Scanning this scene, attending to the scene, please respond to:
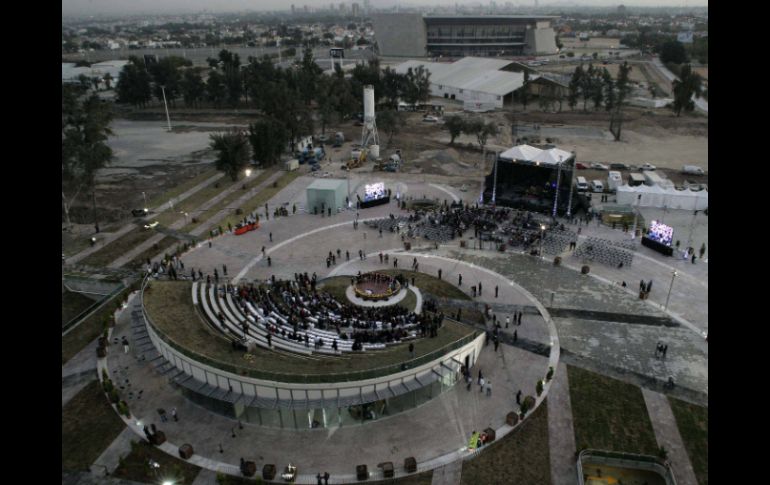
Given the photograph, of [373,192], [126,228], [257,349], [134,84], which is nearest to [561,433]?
[257,349]

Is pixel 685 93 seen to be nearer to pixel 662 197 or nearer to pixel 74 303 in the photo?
pixel 662 197

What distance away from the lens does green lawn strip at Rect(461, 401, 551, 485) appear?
2683cm

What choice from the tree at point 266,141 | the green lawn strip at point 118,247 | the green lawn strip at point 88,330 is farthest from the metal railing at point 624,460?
the tree at point 266,141

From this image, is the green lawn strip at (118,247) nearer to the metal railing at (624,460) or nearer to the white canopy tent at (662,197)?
the metal railing at (624,460)

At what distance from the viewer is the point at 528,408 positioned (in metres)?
31.1

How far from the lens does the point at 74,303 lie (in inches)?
1913

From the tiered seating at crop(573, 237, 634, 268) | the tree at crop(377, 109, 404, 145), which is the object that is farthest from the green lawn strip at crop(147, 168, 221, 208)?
the tiered seating at crop(573, 237, 634, 268)

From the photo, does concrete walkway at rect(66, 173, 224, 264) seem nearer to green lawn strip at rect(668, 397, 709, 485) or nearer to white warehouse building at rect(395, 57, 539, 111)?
green lawn strip at rect(668, 397, 709, 485)

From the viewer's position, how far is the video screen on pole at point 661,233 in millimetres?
51531

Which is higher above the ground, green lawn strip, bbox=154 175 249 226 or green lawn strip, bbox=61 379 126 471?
green lawn strip, bbox=154 175 249 226

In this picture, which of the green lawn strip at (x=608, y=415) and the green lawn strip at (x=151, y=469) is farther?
the green lawn strip at (x=608, y=415)

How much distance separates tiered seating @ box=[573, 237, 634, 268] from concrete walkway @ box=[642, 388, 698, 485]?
1953 cm

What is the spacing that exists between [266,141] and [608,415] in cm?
6414

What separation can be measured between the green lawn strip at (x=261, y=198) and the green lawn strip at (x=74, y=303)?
16.0m
